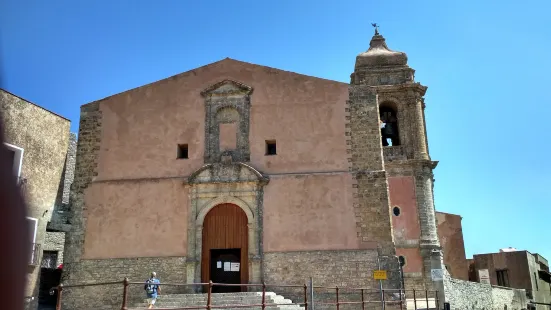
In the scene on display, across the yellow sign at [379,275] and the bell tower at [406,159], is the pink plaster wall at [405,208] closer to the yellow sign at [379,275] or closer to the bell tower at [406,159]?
the bell tower at [406,159]

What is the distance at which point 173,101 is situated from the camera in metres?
17.5

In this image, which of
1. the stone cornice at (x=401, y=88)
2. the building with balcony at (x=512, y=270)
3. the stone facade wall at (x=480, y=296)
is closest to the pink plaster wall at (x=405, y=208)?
the stone facade wall at (x=480, y=296)

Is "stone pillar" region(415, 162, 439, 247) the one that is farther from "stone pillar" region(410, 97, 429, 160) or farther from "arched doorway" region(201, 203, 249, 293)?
"arched doorway" region(201, 203, 249, 293)

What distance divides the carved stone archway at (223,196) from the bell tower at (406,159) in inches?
329

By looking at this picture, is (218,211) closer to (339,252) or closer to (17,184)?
(339,252)

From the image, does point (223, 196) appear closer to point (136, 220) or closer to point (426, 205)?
point (136, 220)

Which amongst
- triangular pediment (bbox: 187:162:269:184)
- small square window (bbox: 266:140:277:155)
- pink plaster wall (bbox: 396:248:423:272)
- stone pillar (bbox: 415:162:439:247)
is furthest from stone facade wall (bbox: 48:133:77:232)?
stone pillar (bbox: 415:162:439:247)

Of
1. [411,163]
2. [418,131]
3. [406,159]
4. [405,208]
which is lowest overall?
[405,208]

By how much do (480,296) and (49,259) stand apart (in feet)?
61.1

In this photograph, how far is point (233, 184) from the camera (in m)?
16.1

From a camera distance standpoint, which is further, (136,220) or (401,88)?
(401,88)

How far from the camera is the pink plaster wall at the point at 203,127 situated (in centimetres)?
1641

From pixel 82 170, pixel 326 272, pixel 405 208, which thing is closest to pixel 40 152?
pixel 82 170

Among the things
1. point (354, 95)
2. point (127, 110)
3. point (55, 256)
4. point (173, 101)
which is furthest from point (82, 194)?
point (354, 95)
